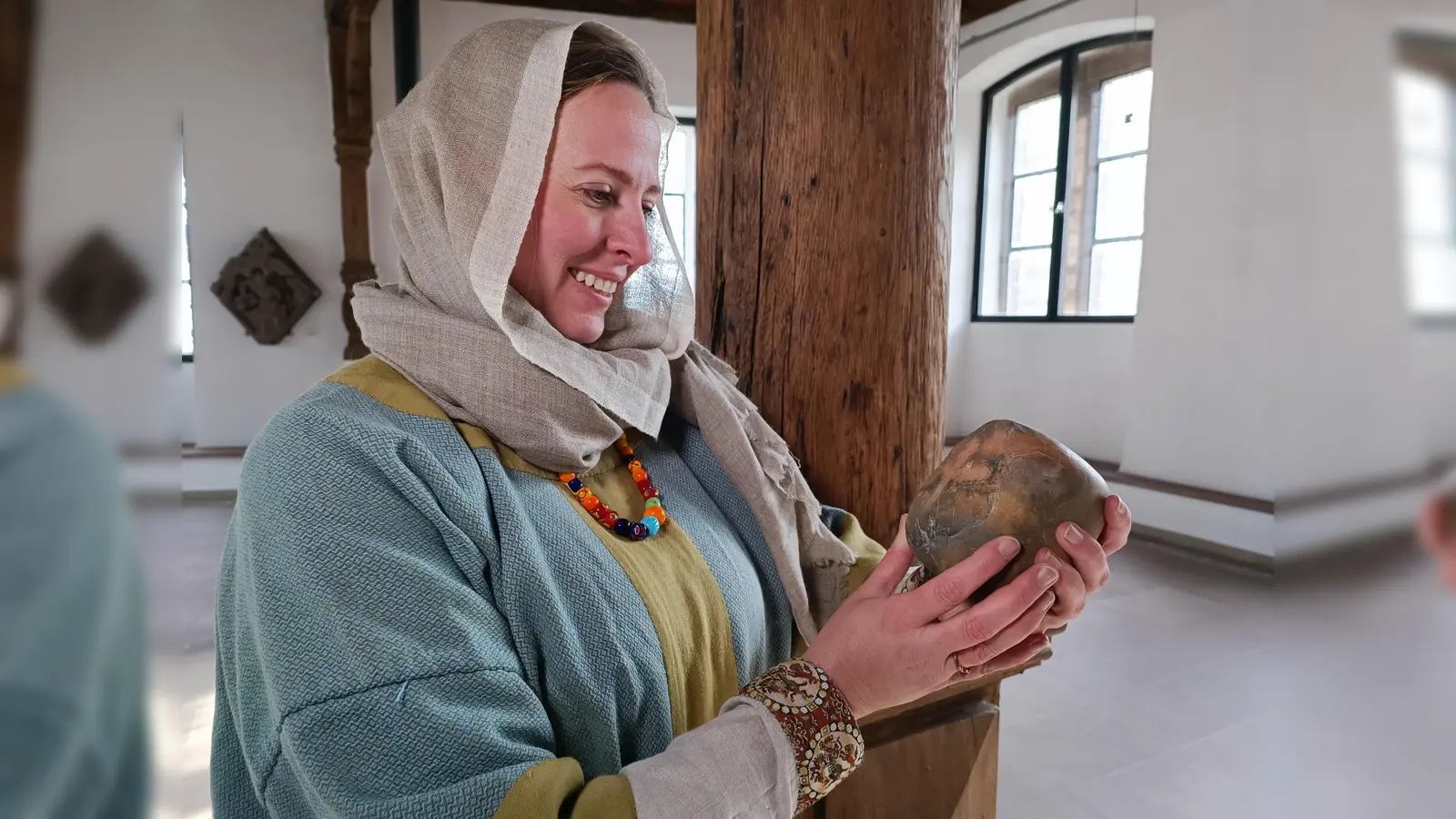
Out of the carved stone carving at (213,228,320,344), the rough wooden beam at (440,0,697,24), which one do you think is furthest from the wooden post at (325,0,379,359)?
the rough wooden beam at (440,0,697,24)

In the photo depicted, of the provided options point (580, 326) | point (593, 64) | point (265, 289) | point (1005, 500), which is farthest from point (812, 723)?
point (265, 289)

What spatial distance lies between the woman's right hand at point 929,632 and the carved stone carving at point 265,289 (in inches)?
205

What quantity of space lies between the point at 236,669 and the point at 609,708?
1.16 feet

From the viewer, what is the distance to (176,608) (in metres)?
0.12

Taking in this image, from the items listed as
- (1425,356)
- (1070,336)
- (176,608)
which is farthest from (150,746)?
(1070,336)

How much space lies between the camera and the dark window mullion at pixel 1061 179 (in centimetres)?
568

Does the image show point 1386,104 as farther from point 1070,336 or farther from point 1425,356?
point 1070,336

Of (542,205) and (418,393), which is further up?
(542,205)

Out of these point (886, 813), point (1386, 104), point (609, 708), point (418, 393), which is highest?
point (1386, 104)

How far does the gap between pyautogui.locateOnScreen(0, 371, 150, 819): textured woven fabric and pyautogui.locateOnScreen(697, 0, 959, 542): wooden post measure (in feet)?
4.13

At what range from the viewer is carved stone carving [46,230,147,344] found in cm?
9

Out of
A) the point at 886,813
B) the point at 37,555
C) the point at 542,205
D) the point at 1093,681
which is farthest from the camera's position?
the point at 1093,681

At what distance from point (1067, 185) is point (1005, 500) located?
5462 mm

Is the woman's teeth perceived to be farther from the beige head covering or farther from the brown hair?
Answer: the brown hair
